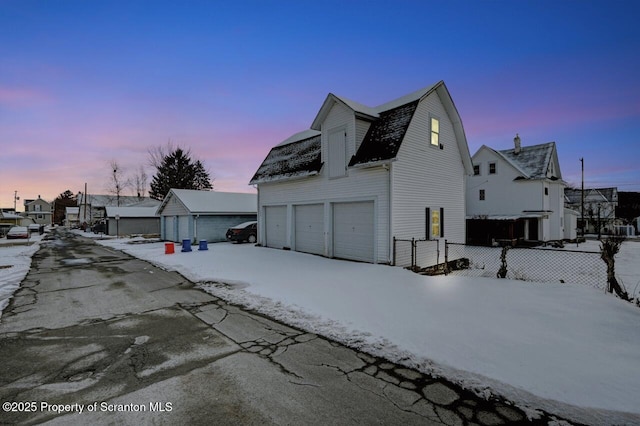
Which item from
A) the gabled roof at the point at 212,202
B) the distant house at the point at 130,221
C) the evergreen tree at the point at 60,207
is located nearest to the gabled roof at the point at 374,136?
the gabled roof at the point at 212,202

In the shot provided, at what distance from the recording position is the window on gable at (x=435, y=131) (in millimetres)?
13727

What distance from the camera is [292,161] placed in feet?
56.6

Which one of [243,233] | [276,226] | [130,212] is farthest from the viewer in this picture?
[130,212]

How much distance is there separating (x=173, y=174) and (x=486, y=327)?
191ft

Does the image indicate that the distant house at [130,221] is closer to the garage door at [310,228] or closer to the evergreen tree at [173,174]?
the evergreen tree at [173,174]

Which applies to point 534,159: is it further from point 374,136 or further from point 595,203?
point 595,203

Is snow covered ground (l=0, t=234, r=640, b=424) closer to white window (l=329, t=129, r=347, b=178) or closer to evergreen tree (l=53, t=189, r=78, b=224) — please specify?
white window (l=329, t=129, r=347, b=178)

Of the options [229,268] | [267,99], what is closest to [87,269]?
[229,268]

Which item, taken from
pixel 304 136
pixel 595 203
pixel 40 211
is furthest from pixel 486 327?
pixel 40 211

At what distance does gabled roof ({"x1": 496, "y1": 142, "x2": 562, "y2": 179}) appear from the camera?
26047mm

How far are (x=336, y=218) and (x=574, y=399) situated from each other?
1141 centimetres

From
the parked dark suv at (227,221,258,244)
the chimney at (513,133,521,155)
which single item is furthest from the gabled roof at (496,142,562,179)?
the parked dark suv at (227,221,258,244)

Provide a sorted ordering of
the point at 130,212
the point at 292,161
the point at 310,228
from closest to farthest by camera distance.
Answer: the point at 310,228 < the point at 292,161 < the point at 130,212

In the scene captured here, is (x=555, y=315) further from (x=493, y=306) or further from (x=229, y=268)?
(x=229, y=268)
